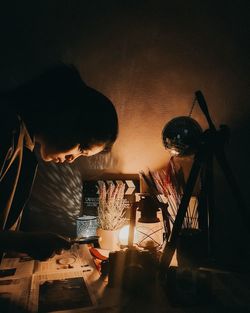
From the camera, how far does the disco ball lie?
1.65 metres

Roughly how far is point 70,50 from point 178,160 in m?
0.95

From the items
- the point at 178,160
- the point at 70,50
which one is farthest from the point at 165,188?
the point at 70,50

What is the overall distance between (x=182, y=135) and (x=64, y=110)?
2.45 feet

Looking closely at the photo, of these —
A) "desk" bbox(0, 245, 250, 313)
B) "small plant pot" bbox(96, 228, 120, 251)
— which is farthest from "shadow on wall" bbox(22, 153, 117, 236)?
"desk" bbox(0, 245, 250, 313)

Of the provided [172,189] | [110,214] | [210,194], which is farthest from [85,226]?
[210,194]

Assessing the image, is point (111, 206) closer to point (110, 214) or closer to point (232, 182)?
point (110, 214)

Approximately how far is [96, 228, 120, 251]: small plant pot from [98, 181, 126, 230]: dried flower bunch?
0.16ft

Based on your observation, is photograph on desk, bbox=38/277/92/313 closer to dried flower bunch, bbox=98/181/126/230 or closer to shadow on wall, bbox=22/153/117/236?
dried flower bunch, bbox=98/181/126/230

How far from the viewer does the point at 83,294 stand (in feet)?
3.63

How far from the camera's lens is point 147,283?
114 centimetres

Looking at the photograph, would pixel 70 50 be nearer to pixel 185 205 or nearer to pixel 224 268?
pixel 185 205

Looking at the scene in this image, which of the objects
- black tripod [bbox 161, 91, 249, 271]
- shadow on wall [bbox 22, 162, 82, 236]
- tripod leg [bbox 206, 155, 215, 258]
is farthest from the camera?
shadow on wall [bbox 22, 162, 82, 236]

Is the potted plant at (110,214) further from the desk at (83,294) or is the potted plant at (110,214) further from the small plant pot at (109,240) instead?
the desk at (83,294)

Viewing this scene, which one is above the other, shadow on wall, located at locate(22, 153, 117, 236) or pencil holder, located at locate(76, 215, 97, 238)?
shadow on wall, located at locate(22, 153, 117, 236)
